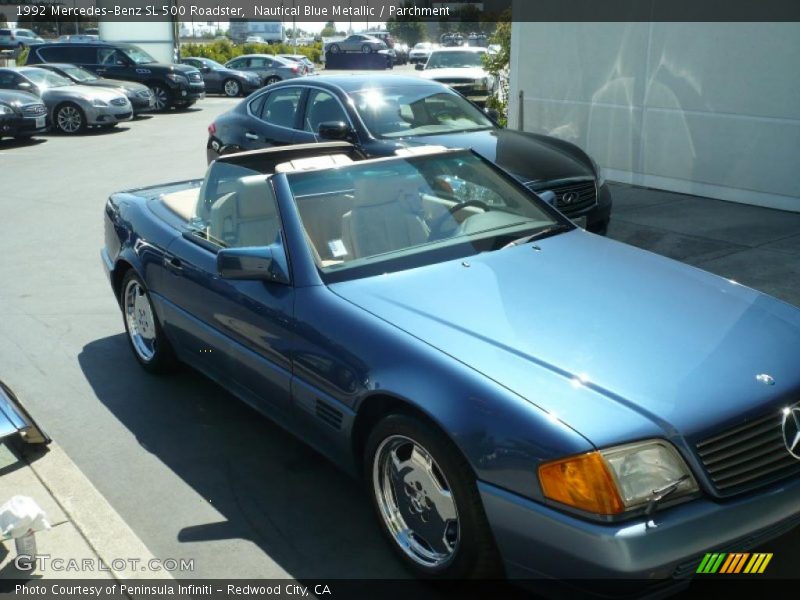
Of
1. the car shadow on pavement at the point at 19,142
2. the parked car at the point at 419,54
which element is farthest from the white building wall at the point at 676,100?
the parked car at the point at 419,54

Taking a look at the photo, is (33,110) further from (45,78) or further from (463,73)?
(463,73)

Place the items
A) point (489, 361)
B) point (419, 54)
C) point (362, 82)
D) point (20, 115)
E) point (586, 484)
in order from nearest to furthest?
1. point (586, 484)
2. point (489, 361)
3. point (362, 82)
4. point (20, 115)
5. point (419, 54)

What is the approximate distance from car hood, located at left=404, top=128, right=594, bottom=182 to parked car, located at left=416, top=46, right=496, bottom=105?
9.30 meters

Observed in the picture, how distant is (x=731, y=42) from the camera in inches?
371

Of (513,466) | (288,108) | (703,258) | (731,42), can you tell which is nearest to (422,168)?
(513,466)

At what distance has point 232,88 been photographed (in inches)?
1170

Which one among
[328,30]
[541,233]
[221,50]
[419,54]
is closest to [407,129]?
[541,233]

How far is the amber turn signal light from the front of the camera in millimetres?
2744

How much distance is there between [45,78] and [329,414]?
18554 millimetres

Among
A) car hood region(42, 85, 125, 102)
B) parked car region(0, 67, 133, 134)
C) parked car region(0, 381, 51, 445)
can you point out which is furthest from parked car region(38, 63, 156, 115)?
parked car region(0, 381, 51, 445)

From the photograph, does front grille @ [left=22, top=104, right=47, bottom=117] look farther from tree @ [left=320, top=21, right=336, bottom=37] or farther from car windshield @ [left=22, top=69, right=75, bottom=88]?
tree @ [left=320, top=21, right=336, bottom=37]

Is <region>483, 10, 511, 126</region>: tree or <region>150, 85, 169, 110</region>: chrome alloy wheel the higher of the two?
<region>483, 10, 511, 126</region>: tree

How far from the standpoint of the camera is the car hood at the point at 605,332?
9.61 ft

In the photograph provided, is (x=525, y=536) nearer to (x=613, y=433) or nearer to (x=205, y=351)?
(x=613, y=433)
